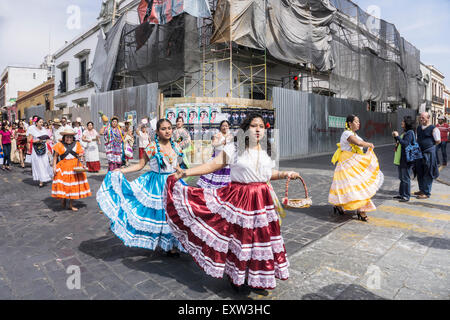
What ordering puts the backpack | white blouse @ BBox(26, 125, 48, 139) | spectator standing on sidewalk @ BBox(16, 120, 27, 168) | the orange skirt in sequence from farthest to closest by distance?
spectator standing on sidewalk @ BBox(16, 120, 27, 168), white blouse @ BBox(26, 125, 48, 139), the backpack, the orange skirt

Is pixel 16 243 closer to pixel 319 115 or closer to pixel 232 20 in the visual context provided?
pixel 232 20

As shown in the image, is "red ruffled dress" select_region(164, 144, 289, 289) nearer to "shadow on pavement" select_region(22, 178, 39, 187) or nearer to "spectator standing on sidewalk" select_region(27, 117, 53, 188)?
"spectator standing on sidewalk" select_region(27, 117, 53, 188)

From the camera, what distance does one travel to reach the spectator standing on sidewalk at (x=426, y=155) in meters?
6.89

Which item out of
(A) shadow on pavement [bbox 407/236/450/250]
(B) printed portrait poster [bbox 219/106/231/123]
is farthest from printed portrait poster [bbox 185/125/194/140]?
(A) shadow on pavement [bbox 407/236/450/250]

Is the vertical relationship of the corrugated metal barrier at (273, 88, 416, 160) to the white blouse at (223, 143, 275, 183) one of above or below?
above

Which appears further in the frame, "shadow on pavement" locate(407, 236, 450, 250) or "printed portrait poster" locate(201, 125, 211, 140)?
"printed portrait poster" locate(201, 125, 211, 140)

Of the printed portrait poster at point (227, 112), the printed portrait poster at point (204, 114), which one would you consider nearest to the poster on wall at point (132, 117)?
the printed portrait poster at point (204, 114)

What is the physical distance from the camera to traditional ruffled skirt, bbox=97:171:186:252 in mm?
3566

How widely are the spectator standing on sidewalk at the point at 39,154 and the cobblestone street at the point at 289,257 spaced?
280cm

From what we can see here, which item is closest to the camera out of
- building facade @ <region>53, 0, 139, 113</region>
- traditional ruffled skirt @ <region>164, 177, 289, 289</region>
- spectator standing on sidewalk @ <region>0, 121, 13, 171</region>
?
traditional ruffled skirt @ <region>164, 177, 289, 289</region>

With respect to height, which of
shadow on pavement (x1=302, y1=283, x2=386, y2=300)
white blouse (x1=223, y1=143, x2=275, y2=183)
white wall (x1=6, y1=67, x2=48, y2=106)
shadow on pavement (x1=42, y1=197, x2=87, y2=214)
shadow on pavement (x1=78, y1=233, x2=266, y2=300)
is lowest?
shadow on pavement (x1=302, y1=283, x2=386, y2=300)

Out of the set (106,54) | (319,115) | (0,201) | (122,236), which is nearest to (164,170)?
(122,236)
